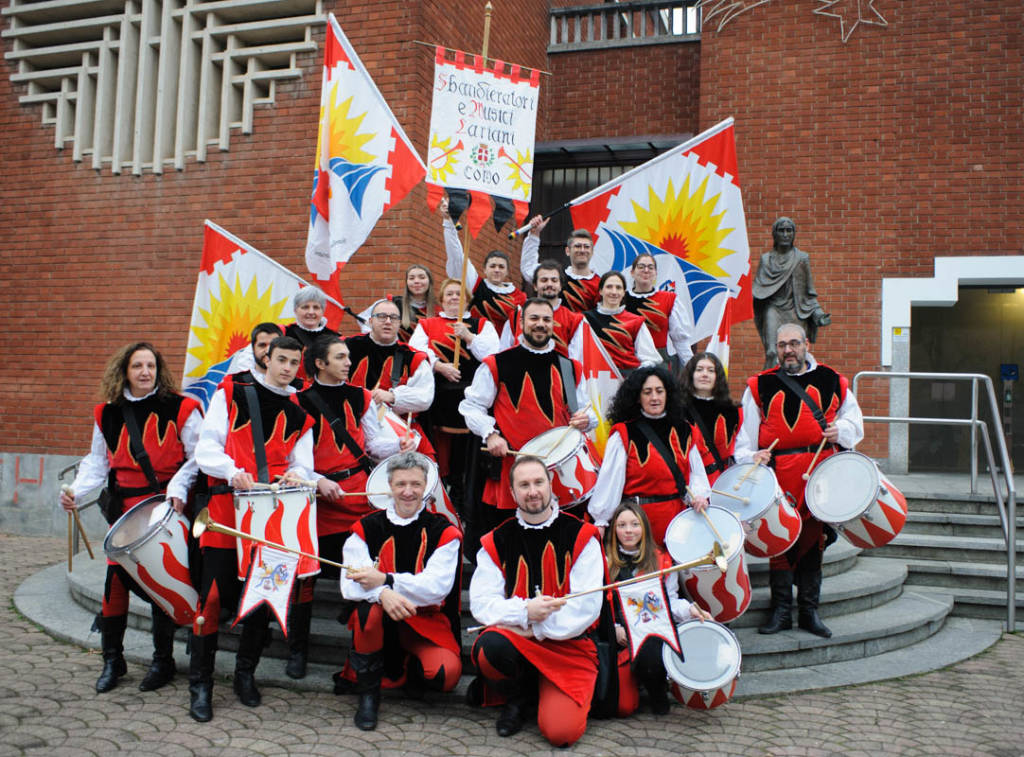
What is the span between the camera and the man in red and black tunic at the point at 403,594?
458 centimetres

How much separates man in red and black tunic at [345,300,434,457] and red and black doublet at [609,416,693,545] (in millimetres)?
1339

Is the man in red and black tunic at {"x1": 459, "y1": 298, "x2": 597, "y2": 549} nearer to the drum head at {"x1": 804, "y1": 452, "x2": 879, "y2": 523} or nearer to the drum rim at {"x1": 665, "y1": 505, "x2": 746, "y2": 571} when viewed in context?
the drum rim at {"x1": 665, "y1": 505, "x2": 746, "y2": 571}

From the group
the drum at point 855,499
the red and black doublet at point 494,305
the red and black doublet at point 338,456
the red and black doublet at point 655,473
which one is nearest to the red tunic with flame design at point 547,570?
the red and black doublet at point 655,473

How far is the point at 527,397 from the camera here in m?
5.62

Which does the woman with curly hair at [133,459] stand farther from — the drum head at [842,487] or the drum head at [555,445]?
the drum head at [842,487]

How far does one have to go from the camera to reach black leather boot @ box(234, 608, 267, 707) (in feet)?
15.6

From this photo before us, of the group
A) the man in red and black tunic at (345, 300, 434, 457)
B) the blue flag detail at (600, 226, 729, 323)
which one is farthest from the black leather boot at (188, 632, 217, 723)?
the blue flag detail at (600, 226, 729, 323)

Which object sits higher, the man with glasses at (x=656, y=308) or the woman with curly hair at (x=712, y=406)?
the man with glasses at (x=656, y=308)

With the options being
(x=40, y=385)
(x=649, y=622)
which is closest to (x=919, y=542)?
(x=649, y=622)

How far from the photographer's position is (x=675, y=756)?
4203 mm

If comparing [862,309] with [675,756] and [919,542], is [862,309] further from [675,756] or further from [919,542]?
[675,756]

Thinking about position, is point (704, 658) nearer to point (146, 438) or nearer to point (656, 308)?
point (656, 308)

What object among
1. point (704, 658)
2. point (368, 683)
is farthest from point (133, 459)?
point (704, 658)

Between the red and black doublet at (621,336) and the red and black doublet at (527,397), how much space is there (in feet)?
2.86
